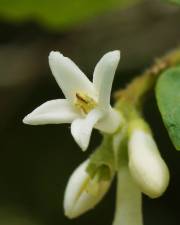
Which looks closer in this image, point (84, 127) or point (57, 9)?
point (84, 127)

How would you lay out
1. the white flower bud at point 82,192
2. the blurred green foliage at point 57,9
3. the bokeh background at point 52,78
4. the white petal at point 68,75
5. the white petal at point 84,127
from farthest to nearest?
the bokeh background at point 52,78, the blurred green foliage at point 57,9, the white flower bud at point 82,192, the white petal at point 68,75, the white petal at point 84,127

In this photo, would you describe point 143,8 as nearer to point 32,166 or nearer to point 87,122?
point 32,166

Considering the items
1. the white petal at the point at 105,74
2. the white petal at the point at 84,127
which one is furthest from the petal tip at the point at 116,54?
the white petal at the point at 84,127

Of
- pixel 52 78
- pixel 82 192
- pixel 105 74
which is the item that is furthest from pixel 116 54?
pixel 52 78

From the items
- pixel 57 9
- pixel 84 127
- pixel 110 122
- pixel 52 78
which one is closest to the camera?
pixel 84 127

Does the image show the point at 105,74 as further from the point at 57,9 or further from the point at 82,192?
the point at 57,9

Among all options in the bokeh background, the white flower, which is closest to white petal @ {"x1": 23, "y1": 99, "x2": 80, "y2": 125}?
the white flower

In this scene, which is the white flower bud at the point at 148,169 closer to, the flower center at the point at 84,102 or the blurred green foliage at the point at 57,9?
the flower center at the point at 84,102
